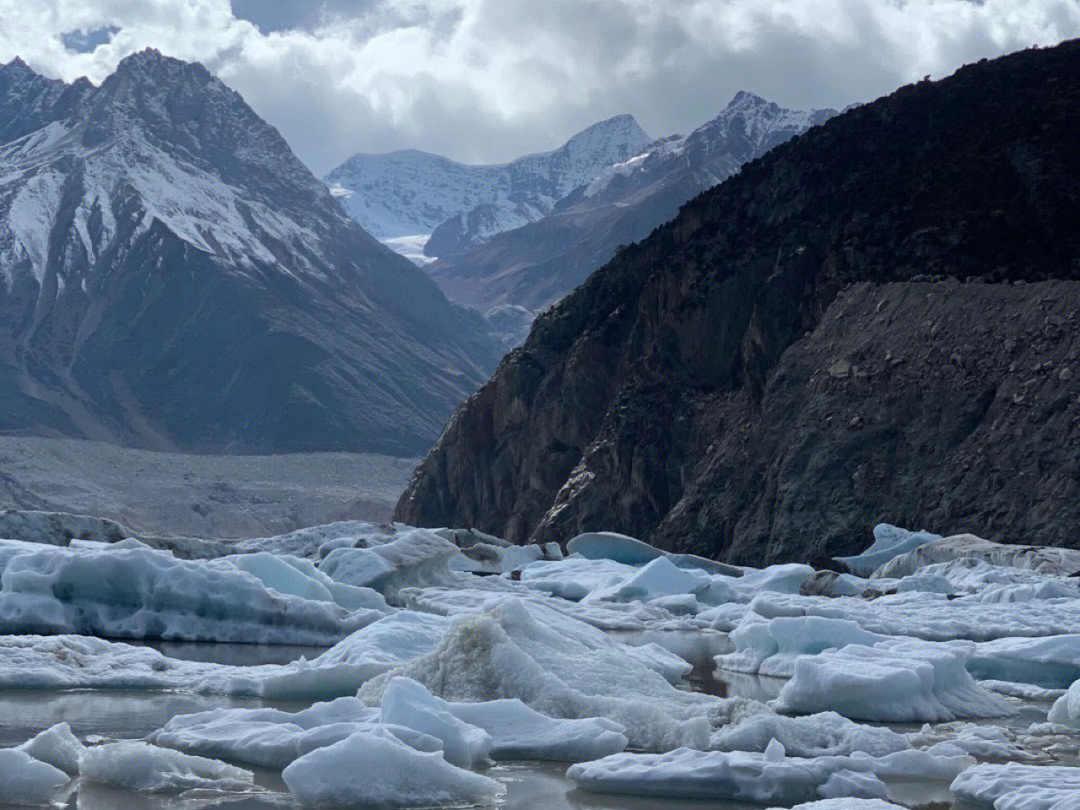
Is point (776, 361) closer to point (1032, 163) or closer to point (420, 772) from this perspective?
point (1032, 163)

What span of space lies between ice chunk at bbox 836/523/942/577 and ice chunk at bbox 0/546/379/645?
21.5 metres

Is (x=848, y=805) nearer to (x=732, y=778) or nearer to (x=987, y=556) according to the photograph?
(x=732, y=778)

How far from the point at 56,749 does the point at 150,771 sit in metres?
0.82

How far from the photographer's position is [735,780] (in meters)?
11.0

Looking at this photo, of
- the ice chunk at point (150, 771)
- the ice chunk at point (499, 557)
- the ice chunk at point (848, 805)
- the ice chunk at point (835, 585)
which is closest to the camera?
the ice chunk at point (848, 805)

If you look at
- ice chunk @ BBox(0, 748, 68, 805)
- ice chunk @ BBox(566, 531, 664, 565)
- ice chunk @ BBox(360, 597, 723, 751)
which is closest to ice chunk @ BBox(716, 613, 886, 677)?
ice chunk @ BBox(360, 597, 723, 751)

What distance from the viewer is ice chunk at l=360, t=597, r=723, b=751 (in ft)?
42.7

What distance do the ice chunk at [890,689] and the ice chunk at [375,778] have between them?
5.30m

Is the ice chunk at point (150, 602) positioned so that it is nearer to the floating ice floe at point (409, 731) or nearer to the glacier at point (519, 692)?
the glacier at point (519, 692)

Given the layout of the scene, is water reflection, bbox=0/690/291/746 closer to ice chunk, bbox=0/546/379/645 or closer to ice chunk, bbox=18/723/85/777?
ice chunk, bbox=18/723/85/777

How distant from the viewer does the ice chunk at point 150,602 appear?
21.6m

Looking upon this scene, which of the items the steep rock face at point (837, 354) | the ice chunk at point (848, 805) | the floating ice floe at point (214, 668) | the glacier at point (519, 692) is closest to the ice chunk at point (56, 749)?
the glacier at point (519, 692)

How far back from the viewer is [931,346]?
4897 centimetres

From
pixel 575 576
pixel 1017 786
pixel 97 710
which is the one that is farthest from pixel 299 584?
pixel 1017 786
